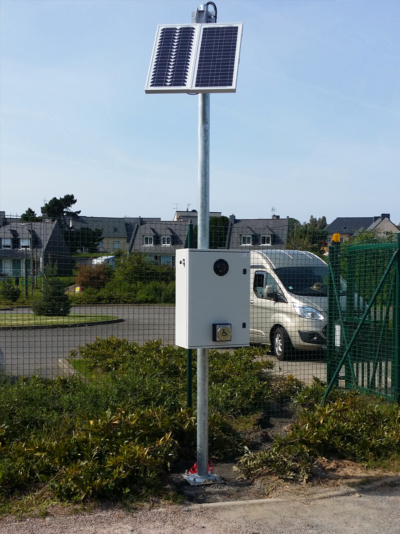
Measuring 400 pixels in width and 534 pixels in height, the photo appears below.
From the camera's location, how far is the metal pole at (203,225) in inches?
193

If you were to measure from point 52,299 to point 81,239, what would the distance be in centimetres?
141

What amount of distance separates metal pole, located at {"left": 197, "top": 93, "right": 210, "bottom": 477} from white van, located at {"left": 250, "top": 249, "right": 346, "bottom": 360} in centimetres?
525

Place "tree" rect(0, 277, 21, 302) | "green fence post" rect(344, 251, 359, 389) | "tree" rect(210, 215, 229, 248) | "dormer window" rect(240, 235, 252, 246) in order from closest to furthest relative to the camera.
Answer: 1. "tree" rect(210, 215, 229, 248)
2. "green fence post" rect(344, 251, 359, 389)
3. "tree" rect(0, 277, 21, 302)
4. "dormer window" rect(240, 235, 252, 246)

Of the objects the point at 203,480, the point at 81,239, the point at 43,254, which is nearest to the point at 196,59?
the point at 81,239

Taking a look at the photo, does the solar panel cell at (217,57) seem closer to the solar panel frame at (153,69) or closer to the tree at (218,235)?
the solar panel frame at (153,69)

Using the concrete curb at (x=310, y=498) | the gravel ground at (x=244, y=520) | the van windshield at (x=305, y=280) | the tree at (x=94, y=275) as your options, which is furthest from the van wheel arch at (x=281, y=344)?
the gravel ground at (x=244, y=520)

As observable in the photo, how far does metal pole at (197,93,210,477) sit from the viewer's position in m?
4.91

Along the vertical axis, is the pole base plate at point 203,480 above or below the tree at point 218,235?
below

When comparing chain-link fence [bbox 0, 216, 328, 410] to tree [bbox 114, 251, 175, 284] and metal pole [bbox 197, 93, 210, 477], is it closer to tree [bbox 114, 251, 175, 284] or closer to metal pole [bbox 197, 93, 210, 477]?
tree [bbox 114, 251, 175, 284]

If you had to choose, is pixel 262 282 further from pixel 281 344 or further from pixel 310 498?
pixel 310 498

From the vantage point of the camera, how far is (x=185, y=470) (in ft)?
17.2

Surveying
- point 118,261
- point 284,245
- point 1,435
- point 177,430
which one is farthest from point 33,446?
point 284,245

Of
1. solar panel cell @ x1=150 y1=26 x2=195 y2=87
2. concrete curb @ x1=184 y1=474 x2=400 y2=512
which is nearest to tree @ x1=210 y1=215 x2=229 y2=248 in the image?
solar panel cell @ x1=150 y1=26 x2=195 y2=87

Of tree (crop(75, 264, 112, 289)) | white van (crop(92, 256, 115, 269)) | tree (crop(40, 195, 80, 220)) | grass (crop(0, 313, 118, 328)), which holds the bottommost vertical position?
grass (crop(0, 313, 118, 328))
